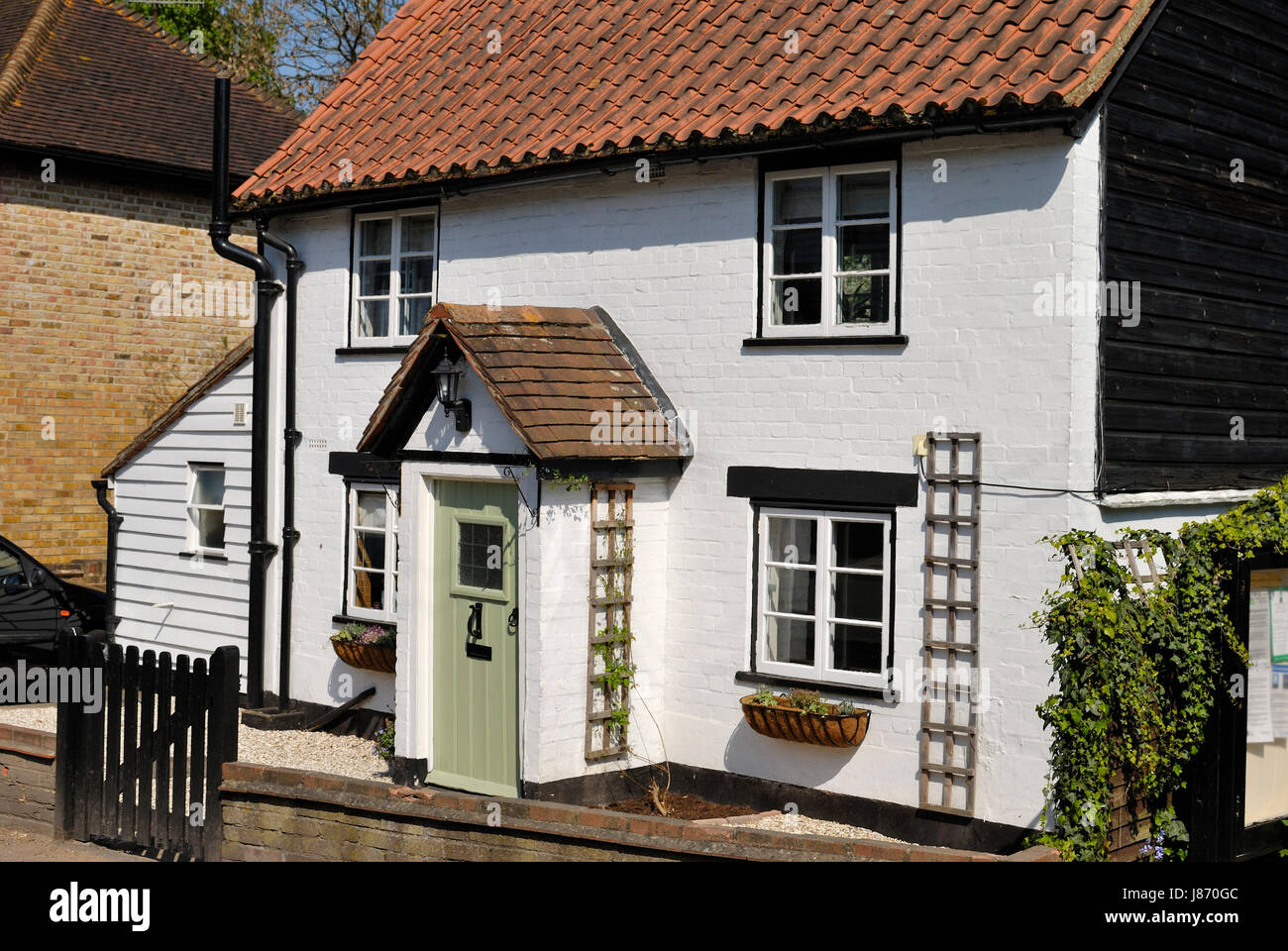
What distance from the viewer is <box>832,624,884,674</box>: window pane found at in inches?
406

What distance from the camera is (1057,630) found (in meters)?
8.67

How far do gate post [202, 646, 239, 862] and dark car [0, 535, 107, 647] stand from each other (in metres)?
6.20

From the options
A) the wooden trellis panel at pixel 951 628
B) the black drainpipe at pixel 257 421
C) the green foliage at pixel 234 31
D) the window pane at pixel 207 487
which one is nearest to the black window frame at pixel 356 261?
the black drainpipe at pixel 257 421

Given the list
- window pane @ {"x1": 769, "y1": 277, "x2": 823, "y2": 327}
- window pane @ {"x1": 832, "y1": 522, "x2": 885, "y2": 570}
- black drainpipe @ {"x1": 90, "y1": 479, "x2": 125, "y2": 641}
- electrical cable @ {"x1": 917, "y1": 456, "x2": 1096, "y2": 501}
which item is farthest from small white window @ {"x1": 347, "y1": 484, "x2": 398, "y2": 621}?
electrical cable @ {"x1": 917, "y1": 456, "x2": 1096, "y2": 501}

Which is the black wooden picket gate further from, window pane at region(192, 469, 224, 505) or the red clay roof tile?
the red clay roof tile

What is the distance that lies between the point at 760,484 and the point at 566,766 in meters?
2.56

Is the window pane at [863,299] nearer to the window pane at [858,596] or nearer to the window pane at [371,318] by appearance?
the window pane at [858,596]

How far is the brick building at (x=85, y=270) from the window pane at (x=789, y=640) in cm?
1216

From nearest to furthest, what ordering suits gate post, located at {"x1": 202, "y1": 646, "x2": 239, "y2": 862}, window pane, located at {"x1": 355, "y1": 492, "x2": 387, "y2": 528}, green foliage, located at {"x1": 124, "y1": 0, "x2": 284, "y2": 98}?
gate post, located at {"x1": 202, "y1": 646, "x2": 239, "y2": 862}, window pane, located at {"x1": 355, "y1": 492, "x2": 387, "y2": 528}, green foliage, located at {"x1": 124, "y1": 0, "x2": 284, "y2": 98}

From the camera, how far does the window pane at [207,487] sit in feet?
50.9

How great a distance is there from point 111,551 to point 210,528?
1.73 meters

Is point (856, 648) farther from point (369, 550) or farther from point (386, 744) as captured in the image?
point (369, 550)

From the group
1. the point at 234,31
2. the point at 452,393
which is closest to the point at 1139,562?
the point at 452,393

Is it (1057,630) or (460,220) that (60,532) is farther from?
(1057,630)
